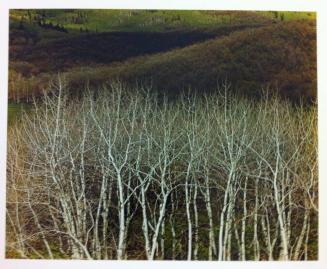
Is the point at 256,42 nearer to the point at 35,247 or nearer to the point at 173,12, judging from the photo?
the point at 173,12

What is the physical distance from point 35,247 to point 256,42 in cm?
266

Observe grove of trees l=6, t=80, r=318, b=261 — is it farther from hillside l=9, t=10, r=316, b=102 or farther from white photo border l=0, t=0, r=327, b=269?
hillside l=9, t=10, r=316, b=102

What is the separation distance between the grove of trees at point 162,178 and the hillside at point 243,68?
13cm

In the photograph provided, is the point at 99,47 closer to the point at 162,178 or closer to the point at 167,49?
the point at 167,49

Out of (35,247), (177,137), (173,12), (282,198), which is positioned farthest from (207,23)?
(35,247)

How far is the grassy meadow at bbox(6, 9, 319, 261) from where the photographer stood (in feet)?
13.7

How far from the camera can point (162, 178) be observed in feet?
13.9

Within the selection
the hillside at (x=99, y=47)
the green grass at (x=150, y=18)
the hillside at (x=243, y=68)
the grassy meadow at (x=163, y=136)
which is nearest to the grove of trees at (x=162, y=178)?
the grassy meadow at (x=163, y=136)

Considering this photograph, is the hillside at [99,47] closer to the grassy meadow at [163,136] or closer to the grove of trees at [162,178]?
the grassy meadow at [163,136]

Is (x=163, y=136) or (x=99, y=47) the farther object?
(x=99, y=47)

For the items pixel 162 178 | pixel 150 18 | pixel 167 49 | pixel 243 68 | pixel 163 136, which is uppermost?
pixel 150 18

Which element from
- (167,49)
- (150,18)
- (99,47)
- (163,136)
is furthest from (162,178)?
(150,18)

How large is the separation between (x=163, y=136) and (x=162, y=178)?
14.6 inches

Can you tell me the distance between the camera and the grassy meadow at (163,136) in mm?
4172
